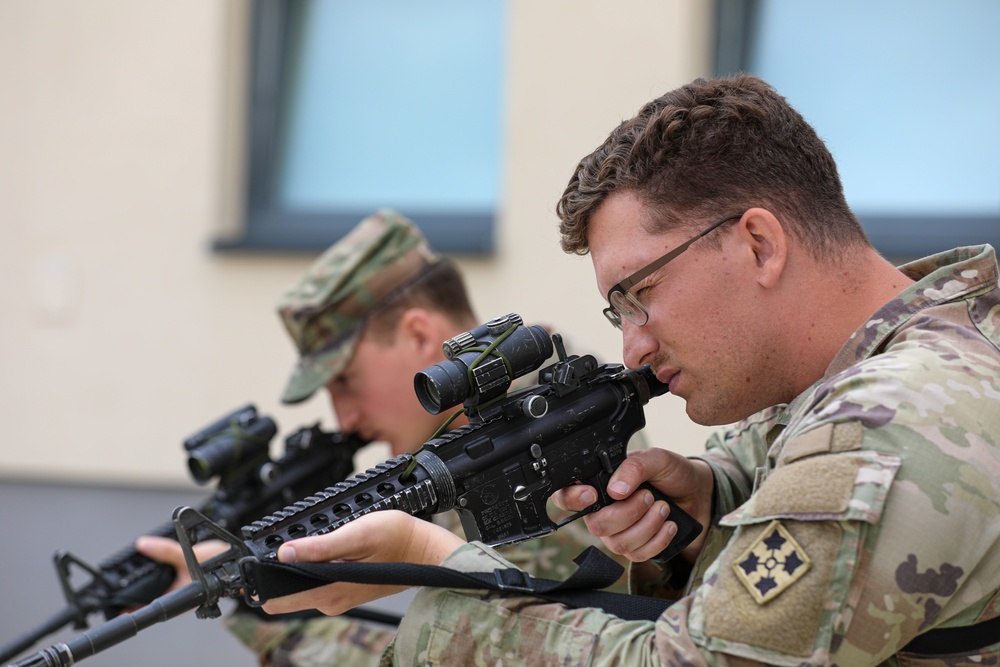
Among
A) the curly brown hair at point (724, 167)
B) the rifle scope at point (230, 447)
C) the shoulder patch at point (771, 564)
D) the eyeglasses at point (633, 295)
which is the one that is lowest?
the rifle scope at point (230, 447)

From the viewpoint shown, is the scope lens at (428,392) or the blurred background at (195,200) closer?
the scope lens at (428,392)

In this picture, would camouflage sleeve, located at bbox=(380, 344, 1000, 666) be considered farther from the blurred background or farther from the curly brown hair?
the blurred background

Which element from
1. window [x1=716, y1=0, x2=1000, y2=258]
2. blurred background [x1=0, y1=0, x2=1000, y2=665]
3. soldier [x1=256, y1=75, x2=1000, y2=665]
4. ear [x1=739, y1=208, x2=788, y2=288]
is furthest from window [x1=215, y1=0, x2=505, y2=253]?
ear [x1=739, y1=208, x2=788, y2=288]

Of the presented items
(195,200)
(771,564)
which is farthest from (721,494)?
(195,200)

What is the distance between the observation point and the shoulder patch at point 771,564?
1.54 metres

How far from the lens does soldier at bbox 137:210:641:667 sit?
3404 millimetres

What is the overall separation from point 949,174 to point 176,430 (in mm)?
3649

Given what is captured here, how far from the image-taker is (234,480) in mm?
3652

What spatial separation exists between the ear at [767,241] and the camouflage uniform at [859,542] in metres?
0.25

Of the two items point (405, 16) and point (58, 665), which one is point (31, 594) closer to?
point (405, 16)

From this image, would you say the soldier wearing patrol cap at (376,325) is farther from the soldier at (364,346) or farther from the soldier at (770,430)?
the soldier at (770,430)

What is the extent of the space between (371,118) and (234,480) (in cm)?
244

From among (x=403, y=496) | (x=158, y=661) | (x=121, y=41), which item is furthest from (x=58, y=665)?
(x=121, y=41)

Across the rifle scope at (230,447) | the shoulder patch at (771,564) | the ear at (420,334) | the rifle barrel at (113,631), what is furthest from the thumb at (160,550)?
the shoulder patch at (771,564)
